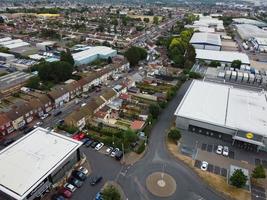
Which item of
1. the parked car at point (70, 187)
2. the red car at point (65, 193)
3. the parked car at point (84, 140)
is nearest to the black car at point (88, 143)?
the parked car at point (84, 140)

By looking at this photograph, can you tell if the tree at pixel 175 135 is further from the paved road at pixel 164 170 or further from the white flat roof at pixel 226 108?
the white flat roof at pixel 226 108

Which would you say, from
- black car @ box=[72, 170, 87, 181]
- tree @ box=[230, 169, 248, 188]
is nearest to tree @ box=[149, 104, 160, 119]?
black car @ box=[72, 170, 87, 181]

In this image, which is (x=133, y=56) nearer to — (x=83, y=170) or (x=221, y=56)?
(x=221, y=56)

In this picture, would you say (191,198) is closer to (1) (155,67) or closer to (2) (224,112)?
(2) (224,112)

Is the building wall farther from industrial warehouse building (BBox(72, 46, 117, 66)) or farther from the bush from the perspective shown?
industrial warehouse building (BBox(72, 46, 117, 66))

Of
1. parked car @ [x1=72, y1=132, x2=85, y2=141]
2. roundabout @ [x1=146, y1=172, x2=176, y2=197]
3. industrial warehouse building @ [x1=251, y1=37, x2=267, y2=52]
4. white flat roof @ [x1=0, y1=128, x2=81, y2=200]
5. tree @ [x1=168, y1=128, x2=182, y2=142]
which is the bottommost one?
roundabout @ [x1=146, y1=172, x2=176, y2=197]

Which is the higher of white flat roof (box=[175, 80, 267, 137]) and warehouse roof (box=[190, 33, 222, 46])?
warehouse roof (box=[190, 33, 222, 46])

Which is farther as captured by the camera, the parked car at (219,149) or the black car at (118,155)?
the parked car at (219,149)

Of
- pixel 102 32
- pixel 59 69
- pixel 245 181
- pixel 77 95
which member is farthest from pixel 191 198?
pixel 102 32

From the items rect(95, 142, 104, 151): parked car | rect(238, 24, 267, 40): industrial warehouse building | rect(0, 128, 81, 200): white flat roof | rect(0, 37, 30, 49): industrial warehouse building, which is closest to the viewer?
rect(0, 128, 81, 200): white flat roof
